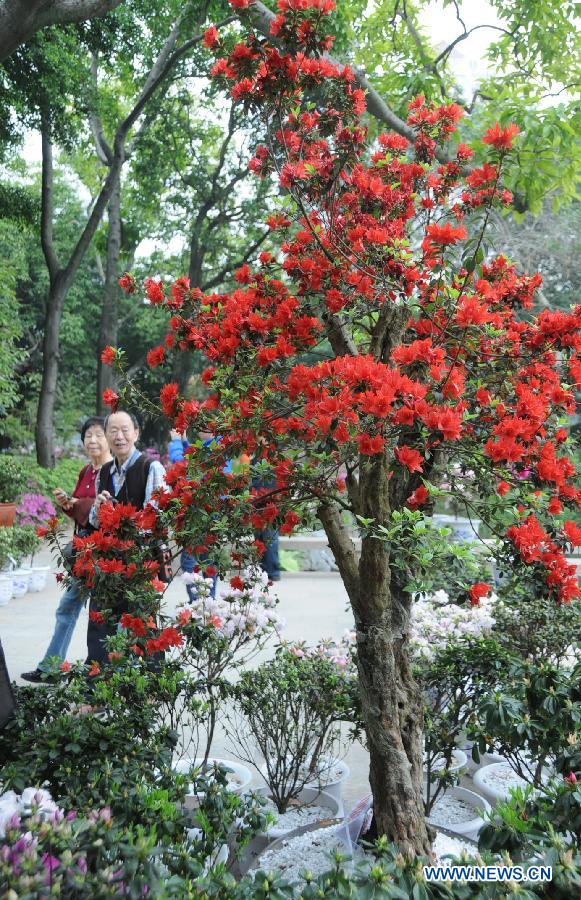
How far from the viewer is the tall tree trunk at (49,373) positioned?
45.4ft

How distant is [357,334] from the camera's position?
3074 millimetres

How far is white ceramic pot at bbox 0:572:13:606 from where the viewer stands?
25.6 ft

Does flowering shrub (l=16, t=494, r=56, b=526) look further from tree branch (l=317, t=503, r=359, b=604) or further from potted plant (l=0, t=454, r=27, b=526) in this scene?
tree branch (l=317, t=503, r=359, b=604)

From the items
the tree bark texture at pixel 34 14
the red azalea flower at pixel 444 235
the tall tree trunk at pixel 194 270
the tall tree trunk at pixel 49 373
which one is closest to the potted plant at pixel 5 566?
the tree bark texture at pixel 34 14

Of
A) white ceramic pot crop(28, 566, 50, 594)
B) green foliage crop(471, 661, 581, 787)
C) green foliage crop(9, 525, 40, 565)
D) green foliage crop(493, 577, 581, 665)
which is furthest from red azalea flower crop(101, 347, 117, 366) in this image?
white ceramic pot crop(28, 566, 50, 594)

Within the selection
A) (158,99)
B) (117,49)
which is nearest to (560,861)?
(117,49)

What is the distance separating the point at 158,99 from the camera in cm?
1485

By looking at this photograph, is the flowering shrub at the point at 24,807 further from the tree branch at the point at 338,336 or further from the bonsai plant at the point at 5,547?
the bonsai plant at the point at 5,547

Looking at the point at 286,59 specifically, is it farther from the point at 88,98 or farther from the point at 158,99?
the point at 158,99

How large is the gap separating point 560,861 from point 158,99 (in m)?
15.9

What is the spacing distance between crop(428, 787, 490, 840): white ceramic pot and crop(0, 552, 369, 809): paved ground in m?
0.49

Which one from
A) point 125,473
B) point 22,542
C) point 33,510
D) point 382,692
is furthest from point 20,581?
point 382,692

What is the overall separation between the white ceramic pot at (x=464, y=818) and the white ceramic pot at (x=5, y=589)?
578cm

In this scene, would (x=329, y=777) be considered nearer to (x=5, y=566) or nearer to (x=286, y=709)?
(x=286, y=709)
